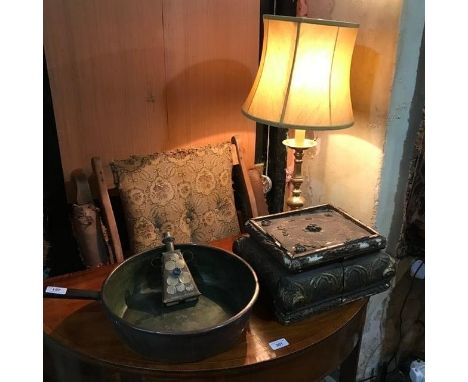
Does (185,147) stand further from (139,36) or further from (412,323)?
(412,323)

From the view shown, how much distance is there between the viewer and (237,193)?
1.52 metres

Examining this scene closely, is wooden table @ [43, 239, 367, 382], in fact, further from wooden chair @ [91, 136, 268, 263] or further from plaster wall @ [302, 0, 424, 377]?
plaster wall @ [302, 0, 424, 377]

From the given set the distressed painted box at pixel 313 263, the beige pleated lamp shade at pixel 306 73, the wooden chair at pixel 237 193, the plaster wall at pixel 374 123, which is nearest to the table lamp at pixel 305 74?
the beige pleated lamp shade at pixel 306 73

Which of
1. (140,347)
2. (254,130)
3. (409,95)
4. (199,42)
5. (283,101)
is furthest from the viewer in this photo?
(254,130)

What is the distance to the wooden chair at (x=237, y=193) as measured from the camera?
1.24 m

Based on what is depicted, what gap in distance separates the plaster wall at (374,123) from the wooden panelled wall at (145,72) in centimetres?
30

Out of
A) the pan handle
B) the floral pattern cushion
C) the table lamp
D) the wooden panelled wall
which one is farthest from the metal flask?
the wooden panelled wall

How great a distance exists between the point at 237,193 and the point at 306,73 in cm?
59

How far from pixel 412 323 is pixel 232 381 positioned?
1.03 m

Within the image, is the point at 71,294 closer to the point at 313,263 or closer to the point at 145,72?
the point at 313,263

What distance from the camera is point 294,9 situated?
143cm

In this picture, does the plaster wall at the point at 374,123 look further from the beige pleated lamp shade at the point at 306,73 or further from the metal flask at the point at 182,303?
the metal flask at the point at 182,303

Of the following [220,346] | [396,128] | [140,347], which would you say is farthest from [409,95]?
[140,347]

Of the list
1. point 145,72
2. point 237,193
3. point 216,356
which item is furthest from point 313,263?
point 145,72
